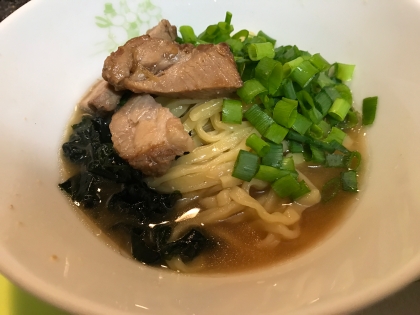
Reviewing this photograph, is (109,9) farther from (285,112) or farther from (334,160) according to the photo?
(334,160)

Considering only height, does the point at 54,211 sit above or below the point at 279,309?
above

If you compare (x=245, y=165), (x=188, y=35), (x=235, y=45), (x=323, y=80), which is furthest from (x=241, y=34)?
(x=245, y=165)

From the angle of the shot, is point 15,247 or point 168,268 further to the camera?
point 168,268

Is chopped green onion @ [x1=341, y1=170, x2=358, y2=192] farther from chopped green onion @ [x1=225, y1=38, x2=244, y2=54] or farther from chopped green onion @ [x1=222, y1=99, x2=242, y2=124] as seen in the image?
chopped green onion @ [x1=225, y1=38, x2=244, y2=54]

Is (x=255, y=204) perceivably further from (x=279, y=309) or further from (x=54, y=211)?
(x=54, y=211)

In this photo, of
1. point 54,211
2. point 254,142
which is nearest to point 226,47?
point 254,142

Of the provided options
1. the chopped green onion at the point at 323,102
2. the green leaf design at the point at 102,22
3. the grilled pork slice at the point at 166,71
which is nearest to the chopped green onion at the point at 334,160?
the chopped green onion at the point at 323,102

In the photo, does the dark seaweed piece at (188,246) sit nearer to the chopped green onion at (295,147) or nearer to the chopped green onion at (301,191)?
the chopped green onion at (301,191)
